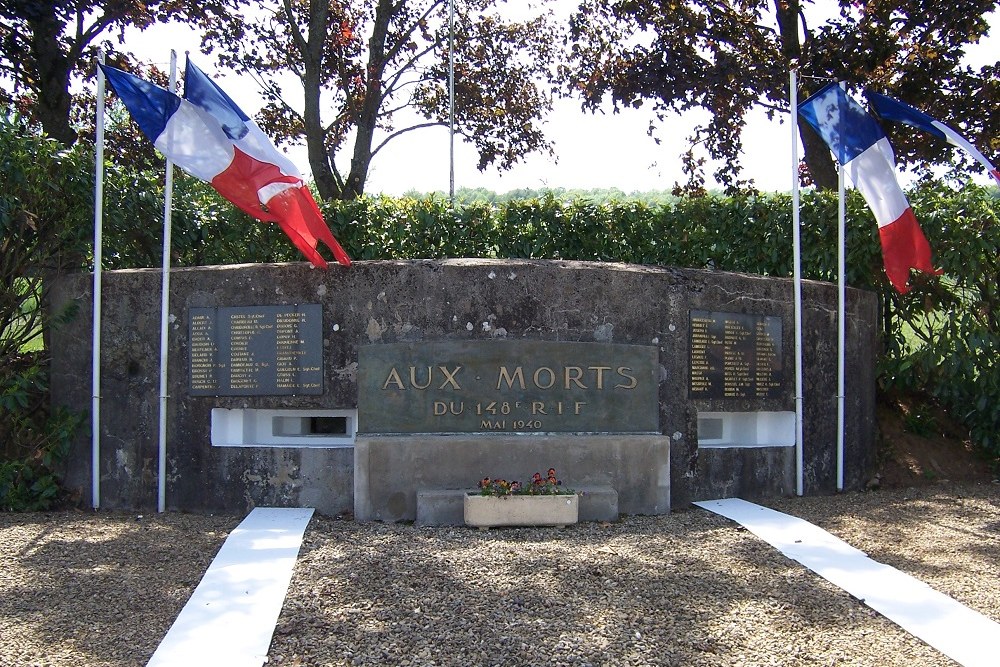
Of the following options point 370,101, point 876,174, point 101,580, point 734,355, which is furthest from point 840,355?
point 370,101

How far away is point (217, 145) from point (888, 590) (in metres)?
5.67

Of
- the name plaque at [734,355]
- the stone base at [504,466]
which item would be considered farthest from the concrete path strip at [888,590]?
the name plaque at [734,355]

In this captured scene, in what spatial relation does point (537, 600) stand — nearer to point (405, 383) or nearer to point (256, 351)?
point (405, 383)

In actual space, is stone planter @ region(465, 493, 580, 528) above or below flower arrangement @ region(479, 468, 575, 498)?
below

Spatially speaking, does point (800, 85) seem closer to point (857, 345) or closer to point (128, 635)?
point (857, 345)

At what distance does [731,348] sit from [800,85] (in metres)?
5.89

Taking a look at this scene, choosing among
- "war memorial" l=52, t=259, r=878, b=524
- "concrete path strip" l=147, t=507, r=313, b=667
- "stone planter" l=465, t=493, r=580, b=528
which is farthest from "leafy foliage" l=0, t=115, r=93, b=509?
"stone planter" l=465, t=493, r=580, b=528

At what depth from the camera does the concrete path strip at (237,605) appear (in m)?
3.91

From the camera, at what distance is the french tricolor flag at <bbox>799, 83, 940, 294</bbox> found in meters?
8.00

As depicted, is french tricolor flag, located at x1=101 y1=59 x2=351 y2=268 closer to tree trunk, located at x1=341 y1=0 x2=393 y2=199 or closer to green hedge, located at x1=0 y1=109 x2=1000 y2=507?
green hedge, located at x1=0 y1=109 x2=1000 y2=507

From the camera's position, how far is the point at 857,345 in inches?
337

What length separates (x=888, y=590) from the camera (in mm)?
4918

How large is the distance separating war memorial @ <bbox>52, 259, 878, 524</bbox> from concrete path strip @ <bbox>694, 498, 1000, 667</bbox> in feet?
3.57

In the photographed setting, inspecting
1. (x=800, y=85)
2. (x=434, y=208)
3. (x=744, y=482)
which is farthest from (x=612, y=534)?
(x=800, y=85)
